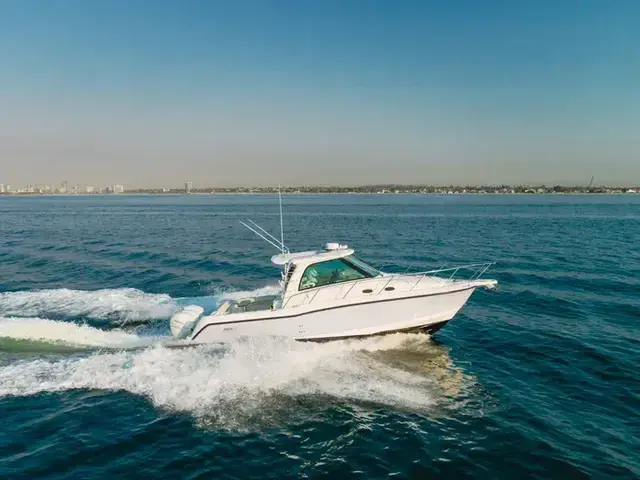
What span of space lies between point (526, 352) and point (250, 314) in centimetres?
784

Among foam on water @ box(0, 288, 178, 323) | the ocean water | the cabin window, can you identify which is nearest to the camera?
the ocean water

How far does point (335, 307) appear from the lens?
11422 mm

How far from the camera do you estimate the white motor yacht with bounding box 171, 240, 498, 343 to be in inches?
446

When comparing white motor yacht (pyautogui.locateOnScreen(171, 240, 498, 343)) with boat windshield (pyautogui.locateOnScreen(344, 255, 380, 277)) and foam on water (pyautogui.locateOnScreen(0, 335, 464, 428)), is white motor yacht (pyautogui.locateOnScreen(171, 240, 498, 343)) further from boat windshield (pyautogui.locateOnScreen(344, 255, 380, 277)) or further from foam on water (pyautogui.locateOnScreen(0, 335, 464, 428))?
foam on water (pyautogui.locateOnScreen(0, 335, 464, 428))

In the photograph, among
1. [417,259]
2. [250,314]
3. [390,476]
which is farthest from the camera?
[417,259]

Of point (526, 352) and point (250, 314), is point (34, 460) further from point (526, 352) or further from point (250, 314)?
point (526, 352)

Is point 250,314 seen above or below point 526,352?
above

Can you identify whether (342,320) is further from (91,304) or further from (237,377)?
(91,304)

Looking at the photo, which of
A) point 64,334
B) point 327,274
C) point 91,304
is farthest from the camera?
point 91,304

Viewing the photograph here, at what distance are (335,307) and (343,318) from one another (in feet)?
1.34

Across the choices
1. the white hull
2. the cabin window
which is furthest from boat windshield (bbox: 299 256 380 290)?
the white hull

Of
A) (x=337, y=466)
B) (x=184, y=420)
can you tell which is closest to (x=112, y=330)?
(x=184, y=420)

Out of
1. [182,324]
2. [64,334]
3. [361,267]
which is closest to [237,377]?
[182,324]

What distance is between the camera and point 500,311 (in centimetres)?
1561
